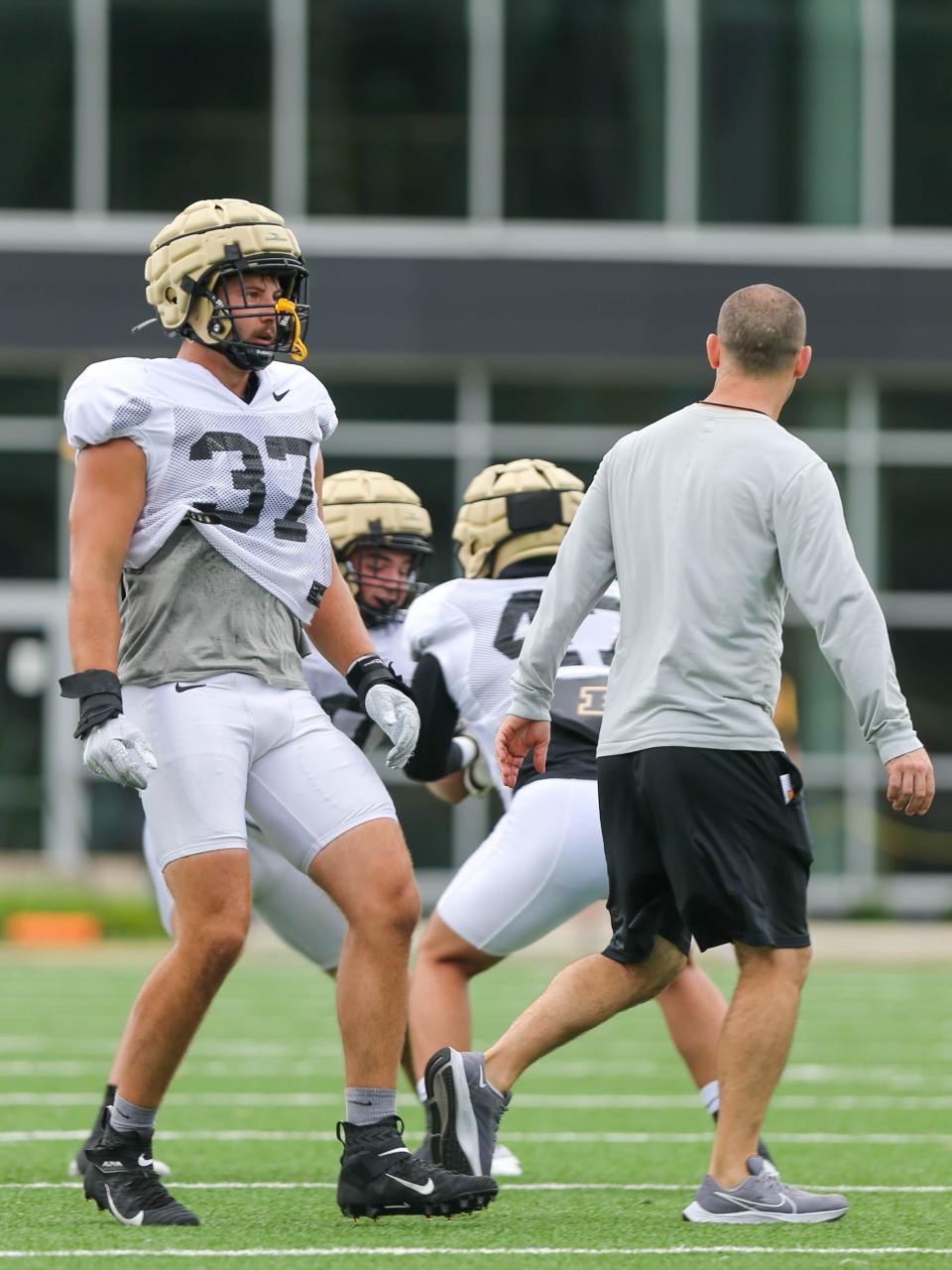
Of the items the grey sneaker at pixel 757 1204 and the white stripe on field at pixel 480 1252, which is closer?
Result: the white stripe on field at pixel 480 1252

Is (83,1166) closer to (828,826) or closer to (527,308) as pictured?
(527,308)

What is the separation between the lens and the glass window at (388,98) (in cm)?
1936

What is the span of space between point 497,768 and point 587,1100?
2667mm

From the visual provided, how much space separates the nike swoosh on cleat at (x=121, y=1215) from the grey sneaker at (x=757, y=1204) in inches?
46.1

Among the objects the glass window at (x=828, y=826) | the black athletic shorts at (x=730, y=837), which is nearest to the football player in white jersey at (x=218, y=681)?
the black athletic shorts at (x=730, y=837)

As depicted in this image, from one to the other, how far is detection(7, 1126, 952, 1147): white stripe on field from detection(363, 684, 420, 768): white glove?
2.01m

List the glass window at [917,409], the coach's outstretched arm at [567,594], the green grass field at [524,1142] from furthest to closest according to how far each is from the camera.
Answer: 1. the glass window at [917,409]
2. the coach's outstretched arm at [567,594]
3. the green grass field at [524,1142]

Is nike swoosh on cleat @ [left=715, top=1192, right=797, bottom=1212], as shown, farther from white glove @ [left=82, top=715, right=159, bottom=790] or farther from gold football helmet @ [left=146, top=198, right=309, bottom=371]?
gold football helmet @ [left=146, top=198, right=309, bottom=371]

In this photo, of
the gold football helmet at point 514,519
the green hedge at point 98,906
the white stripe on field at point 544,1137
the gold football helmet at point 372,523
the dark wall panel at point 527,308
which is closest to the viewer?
the gold football helmet at point 514,519

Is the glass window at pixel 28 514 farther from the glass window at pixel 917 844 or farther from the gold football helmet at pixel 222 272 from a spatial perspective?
the gold football helmet at pixel 222 272

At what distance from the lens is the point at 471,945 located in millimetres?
6207

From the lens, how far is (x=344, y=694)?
666 cm

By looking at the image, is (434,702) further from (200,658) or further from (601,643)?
(200,658)

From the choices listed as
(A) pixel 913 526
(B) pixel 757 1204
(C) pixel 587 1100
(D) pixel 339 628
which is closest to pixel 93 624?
(D) pixel 339 628
